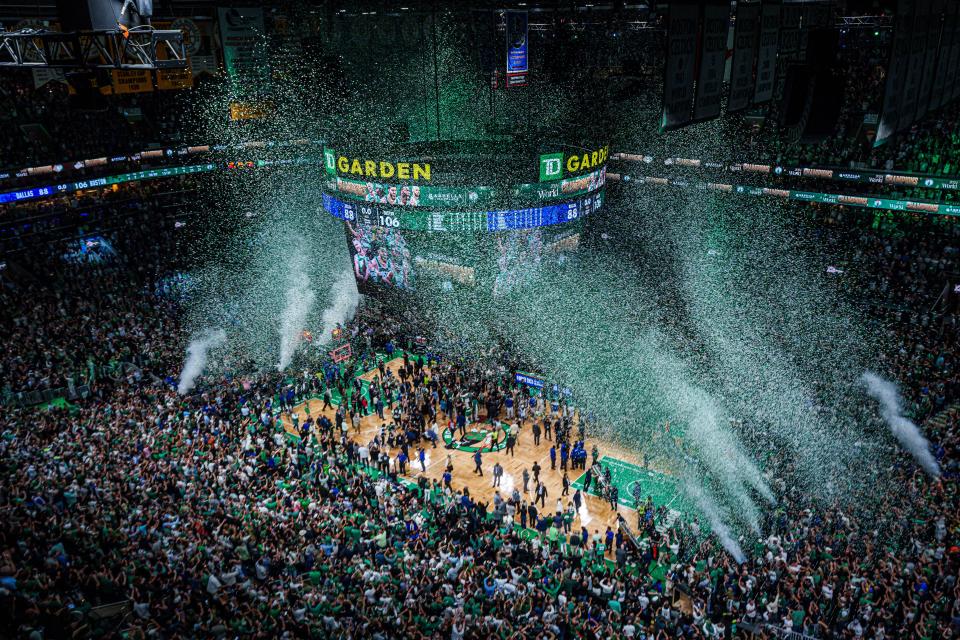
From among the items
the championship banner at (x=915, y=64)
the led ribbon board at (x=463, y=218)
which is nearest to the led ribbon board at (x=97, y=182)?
the led ribbon board at (x=463, y=218)

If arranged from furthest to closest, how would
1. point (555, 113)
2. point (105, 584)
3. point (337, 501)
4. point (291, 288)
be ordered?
point (555, 113)
point (291, 288)
point (337, 501)
point (105, 584)

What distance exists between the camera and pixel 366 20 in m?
35.9

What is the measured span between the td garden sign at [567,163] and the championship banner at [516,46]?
296cm

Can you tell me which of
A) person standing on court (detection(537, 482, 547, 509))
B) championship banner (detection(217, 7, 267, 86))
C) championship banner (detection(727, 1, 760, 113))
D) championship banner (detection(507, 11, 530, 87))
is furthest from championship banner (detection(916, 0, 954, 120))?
championship banner (detection(217, 7, 267, 86))

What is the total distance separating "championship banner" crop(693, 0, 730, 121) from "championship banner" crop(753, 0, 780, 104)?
1325 mm

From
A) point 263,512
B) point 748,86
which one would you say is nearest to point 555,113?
point 748,86

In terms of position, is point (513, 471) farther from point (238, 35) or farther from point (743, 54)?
point (238, 35)

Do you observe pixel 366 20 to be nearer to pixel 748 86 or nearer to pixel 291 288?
pixel 291 288

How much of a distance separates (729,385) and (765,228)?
1432 cm

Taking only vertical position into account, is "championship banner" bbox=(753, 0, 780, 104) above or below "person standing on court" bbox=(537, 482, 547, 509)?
above

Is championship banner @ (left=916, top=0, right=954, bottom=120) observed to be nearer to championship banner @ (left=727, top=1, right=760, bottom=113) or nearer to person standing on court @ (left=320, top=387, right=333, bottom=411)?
championship banner @ (left=727, top=1, right=760, bottom=113)

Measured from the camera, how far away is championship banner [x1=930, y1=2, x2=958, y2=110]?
498 inches

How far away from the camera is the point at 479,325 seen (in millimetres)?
28594

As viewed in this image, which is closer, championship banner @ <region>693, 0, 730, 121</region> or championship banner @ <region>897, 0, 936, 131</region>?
championship banner @ <region>693, 0, 730, 121</region>
